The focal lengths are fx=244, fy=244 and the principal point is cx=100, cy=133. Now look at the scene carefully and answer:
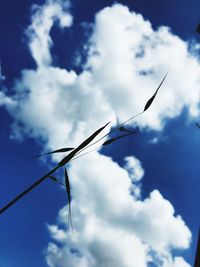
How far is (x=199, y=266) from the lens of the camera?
1624 mm

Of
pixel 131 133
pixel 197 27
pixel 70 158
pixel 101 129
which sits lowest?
pixel 70 158

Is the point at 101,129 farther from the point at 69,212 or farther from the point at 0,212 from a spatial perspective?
the point at 0,212

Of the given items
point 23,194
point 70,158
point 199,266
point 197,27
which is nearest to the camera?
point 23,194

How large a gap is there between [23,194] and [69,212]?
20.0 inches

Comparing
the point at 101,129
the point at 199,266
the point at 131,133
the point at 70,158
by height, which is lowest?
the point at 199,266

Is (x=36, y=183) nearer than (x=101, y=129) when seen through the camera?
Yes

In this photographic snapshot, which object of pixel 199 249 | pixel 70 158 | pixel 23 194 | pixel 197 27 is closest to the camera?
pixel 23 194

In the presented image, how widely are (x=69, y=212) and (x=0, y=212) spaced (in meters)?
0.51

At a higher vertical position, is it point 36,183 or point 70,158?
point 70,158

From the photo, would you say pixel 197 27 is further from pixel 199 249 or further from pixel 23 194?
pixel 23 194

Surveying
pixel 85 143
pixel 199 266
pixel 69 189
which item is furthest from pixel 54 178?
pixel 199 266

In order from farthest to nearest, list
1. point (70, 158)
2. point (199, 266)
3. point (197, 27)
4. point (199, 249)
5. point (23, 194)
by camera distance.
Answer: point (197, 27) < point (199, 249) < point (199, 266) < point (70, 158) < point (23, 194)

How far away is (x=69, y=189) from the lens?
1.68 meters

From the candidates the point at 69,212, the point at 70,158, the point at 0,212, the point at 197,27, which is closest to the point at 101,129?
the point at 70,158
